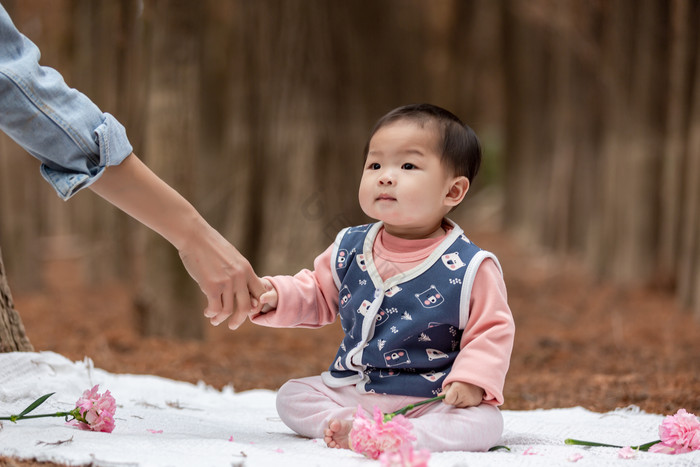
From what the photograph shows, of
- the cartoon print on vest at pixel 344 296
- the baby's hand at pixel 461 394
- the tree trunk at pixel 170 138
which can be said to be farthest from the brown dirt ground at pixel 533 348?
the baby's hand at pixel 461 394

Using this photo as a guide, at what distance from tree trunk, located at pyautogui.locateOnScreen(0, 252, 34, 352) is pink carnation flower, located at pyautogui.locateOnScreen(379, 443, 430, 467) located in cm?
165

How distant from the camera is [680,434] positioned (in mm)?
2289

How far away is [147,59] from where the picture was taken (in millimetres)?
5160

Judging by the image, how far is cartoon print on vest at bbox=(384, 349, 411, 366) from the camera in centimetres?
238

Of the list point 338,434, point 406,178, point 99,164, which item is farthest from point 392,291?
point 99,164

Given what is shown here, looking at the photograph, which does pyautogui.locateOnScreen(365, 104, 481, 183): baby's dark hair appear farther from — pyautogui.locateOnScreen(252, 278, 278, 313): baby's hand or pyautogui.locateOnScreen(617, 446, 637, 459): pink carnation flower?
pyautogui.locateOnScreen(617, 446, 637, 459): pink carnation flower

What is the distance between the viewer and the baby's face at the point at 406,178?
238cm

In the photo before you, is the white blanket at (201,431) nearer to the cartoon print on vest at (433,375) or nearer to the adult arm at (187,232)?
the cartoon print on vest at (433,375)

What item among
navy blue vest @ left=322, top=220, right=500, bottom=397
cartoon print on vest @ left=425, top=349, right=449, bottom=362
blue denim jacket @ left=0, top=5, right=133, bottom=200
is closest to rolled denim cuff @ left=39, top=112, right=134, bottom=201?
blue denim jacket @ left=0, top=5, right=133, bottom=200

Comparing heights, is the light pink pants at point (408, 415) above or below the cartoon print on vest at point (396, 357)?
below

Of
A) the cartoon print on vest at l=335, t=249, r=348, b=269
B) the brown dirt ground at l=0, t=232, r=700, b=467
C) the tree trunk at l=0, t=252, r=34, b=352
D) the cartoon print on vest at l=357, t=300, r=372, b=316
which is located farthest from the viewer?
the brown dirt ground at l=0, t=232, r=700, b=467

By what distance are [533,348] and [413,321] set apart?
3095mm

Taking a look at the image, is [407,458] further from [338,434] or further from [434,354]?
[434,354]

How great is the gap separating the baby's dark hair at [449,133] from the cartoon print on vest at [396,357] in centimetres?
58
